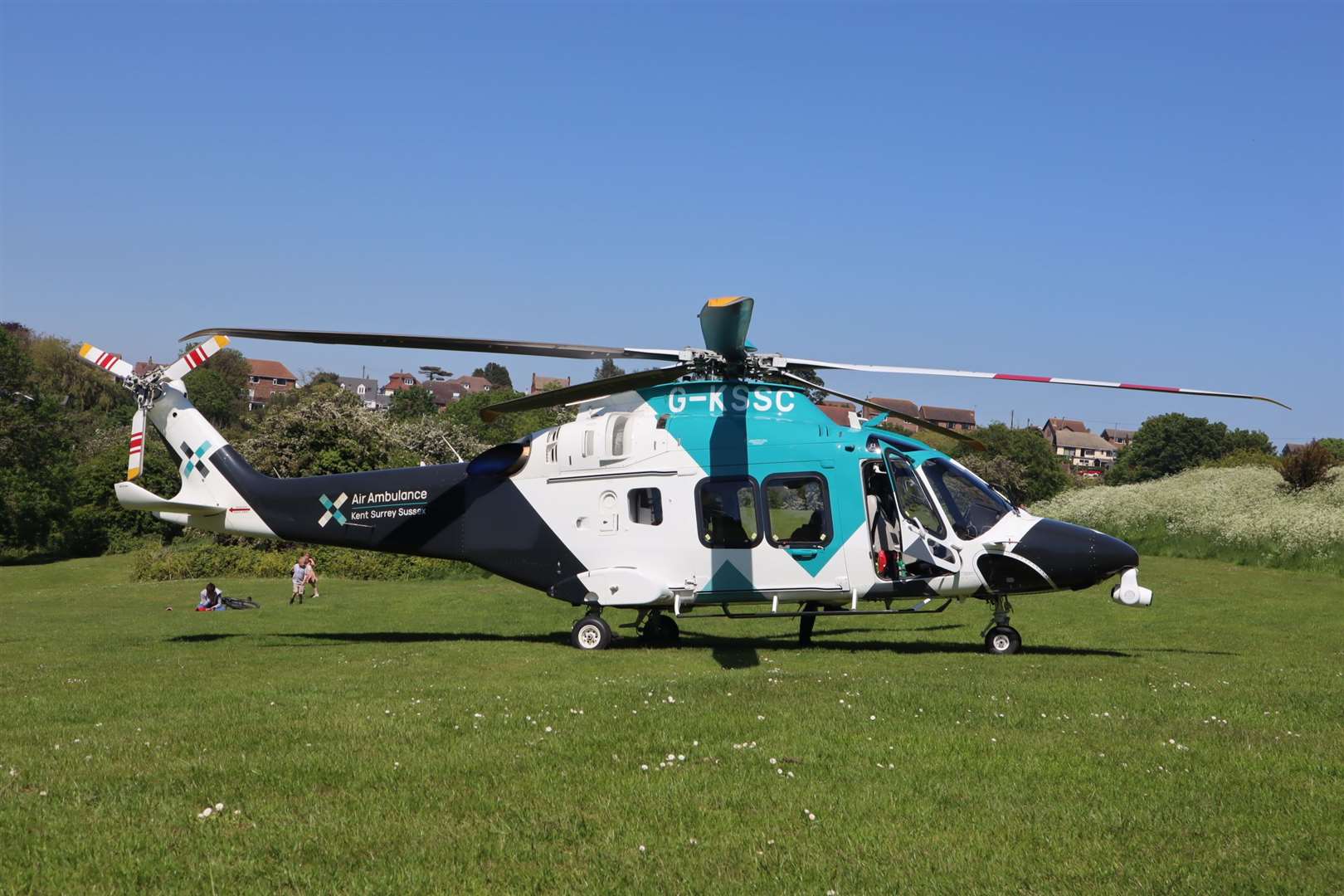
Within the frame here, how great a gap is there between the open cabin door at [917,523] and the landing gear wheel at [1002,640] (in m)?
1.24

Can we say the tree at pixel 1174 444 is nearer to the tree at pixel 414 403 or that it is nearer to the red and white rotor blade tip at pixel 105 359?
the tree at pixel 414 403

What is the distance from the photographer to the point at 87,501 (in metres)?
68.0

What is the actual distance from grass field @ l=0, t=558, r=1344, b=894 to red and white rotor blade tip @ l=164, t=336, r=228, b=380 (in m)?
5.44

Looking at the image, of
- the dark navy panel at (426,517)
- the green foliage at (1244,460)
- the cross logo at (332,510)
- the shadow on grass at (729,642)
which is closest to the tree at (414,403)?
the green foliage at (1244,460)

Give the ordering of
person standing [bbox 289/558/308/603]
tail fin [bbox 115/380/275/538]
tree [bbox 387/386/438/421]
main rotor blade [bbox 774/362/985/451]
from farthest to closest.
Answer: tree [bbox 387/386/438/421] < person standing [bbox 289/558/308/603] < tail fin [bbox 115/380/275/538] < main rotor blade [bbox 774/362/985/451]

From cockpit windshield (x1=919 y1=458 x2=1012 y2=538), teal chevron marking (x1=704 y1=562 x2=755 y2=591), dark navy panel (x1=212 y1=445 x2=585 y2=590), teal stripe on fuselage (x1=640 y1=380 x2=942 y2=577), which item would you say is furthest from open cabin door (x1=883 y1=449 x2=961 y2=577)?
dark navy panel (x1=212 y1=445 x2=585 y2=590)

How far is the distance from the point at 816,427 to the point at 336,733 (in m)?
10.2

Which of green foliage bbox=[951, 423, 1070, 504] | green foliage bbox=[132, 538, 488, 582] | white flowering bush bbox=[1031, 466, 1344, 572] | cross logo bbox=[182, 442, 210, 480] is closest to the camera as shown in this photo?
cross logo bbox=[182, 442, 210, 480]

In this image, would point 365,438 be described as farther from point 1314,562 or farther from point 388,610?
point 1314,562

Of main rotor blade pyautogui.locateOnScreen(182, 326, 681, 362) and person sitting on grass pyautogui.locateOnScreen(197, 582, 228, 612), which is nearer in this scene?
main rotor blade pyautogui.locateOnScreen(182, 326, 681, 362)

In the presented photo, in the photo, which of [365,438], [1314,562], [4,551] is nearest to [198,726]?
[1314,562]

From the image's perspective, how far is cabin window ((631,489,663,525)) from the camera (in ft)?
61.0

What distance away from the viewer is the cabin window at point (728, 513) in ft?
59.9

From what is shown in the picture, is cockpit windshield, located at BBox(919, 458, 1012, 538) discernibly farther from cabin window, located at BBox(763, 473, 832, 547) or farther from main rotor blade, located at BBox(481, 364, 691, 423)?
main rotor blade, located at BBox(481, 364, 691, 423)
